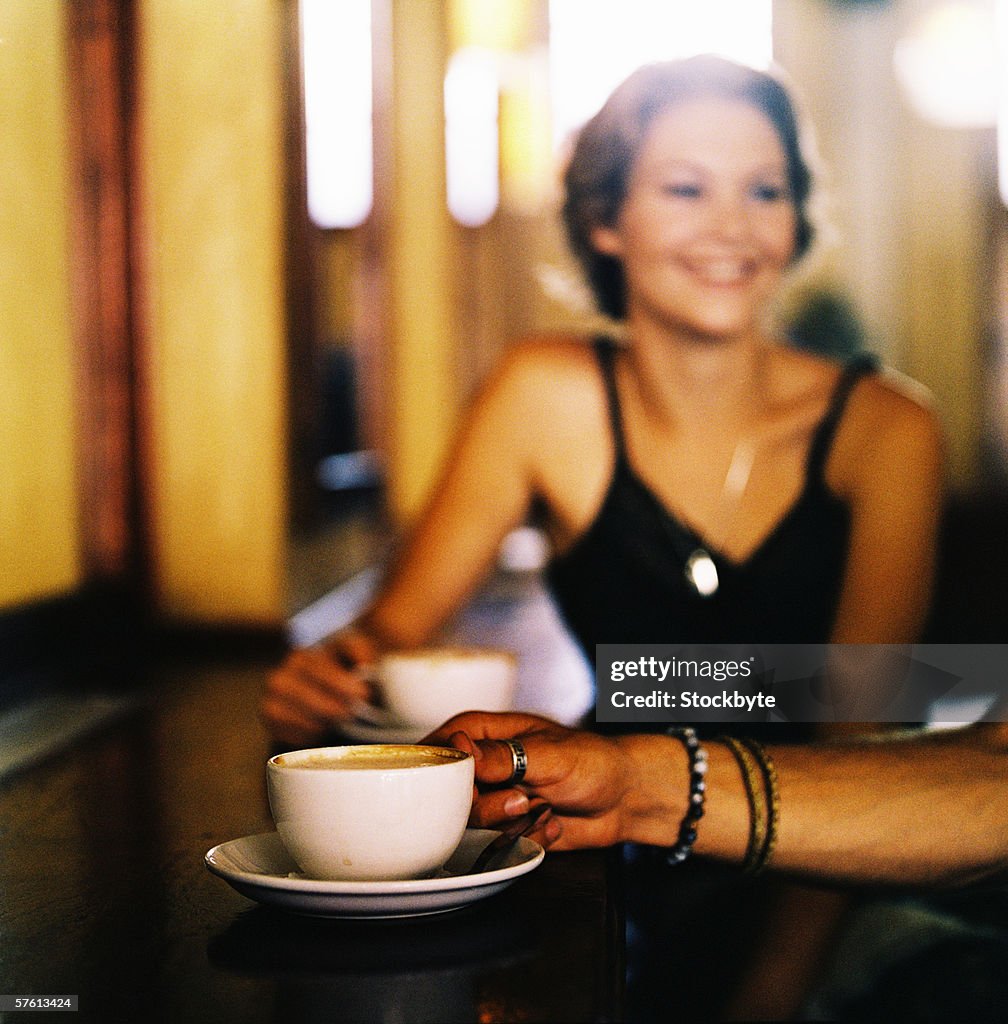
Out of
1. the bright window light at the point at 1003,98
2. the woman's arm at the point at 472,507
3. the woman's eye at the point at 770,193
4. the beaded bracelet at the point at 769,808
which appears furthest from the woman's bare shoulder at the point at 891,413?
the bright window light at the point at 1003,98

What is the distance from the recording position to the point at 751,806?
70 cm

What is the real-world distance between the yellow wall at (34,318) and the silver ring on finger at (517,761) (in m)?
0.66

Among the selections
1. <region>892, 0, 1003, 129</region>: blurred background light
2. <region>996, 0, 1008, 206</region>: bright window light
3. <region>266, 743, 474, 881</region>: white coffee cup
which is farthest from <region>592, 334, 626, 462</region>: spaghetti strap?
<region>996, 0, 1008, 206</region>: bright window light

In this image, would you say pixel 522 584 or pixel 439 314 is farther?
pixel 439 314

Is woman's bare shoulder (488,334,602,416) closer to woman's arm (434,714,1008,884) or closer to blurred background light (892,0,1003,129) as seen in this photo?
woman's arm (434,714,1008,884)

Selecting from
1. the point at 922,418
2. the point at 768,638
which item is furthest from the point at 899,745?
the point at 922,418

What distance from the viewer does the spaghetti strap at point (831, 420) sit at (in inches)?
52.7

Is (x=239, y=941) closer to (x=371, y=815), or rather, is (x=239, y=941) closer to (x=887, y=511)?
(x=371, y=815)

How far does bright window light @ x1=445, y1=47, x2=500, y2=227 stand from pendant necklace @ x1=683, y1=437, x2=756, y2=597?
2586 millimetres

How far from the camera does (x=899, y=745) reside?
789 millimetres

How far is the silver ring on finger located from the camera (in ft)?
1.98

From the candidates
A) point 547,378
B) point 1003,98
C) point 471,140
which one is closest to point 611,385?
point 547,378

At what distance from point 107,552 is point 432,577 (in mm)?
363

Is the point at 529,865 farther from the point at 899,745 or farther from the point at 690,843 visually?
the point at 899,745
